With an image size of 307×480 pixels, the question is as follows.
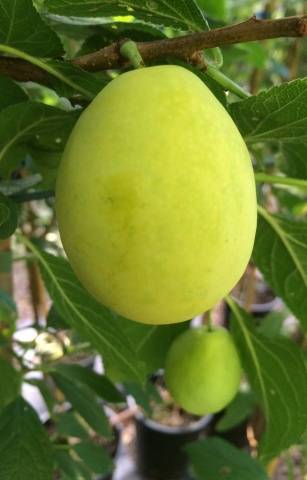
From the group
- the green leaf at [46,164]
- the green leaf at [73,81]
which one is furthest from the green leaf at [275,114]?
the green leaf at [46,164]

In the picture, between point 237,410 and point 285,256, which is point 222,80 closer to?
point 285,256

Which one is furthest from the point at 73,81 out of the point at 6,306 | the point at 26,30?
the point at 6,306

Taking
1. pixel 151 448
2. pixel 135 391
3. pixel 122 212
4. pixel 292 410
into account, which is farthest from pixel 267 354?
pixel 151 448

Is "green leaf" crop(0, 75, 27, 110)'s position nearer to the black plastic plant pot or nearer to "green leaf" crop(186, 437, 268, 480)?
"green leaf" crop(186, 437, 268, 480)

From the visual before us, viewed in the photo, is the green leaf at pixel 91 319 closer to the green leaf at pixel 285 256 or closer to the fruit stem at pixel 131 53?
the green leaf at pixel 285 256

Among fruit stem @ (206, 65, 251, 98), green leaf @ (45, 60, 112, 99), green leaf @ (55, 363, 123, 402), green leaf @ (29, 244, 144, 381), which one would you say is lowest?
green leaf @ (55, 363, 123, 402)

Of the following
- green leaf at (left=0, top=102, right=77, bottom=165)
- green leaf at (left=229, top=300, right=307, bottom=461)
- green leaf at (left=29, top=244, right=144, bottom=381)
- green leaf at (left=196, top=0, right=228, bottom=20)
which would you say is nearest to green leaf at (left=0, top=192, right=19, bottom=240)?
green leaf at (left=0, top=102, right=77, bottom=165)
